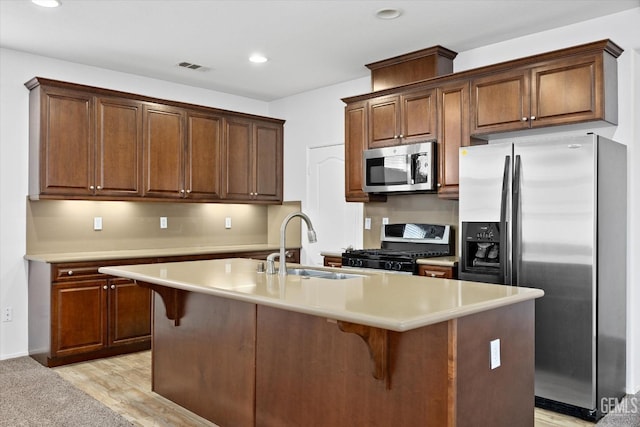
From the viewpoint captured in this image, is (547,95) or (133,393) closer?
(133,393)

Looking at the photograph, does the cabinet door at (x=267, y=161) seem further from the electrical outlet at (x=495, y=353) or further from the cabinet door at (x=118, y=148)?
the electrical outlet at (x=495, y=353)

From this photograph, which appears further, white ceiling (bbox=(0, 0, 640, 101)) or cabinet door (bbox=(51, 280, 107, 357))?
cabinet door (bbox=(51, 280, 107, 357))

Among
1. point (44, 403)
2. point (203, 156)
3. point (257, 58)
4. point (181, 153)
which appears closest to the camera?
point (44, 403)

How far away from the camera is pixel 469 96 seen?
416cm

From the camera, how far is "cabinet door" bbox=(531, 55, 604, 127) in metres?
3.48

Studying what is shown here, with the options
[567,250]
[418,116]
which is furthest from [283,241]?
[418,116]

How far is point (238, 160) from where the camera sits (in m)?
5.84

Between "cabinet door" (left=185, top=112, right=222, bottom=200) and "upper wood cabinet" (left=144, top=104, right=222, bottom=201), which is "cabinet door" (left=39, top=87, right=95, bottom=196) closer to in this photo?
"upper wood cabinet" (left=144, top=104, right=222, bottom=201)

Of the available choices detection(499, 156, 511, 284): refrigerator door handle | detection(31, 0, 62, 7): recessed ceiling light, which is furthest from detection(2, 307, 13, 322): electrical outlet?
detection(499, 156, 511, 284): refrigerator door handle

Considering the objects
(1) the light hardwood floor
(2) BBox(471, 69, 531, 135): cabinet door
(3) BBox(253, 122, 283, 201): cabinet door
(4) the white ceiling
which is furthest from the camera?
(3) BBox(253, 122, 283, 201): cabinet door

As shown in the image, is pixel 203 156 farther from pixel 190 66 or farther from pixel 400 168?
pixel 400 168

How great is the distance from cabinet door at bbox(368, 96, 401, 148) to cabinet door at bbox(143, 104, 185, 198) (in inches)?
76.9

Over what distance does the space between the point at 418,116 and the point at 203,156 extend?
2319 mm

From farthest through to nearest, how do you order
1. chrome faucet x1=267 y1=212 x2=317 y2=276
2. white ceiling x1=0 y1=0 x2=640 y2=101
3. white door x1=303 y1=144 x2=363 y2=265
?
white door x1=303 y1=144 x2=363 y2=265
white ceiling x1=0 y1=0 x2=640 y2=101
chrome faucet x1=267 y1=212 x2=317 y2=276
